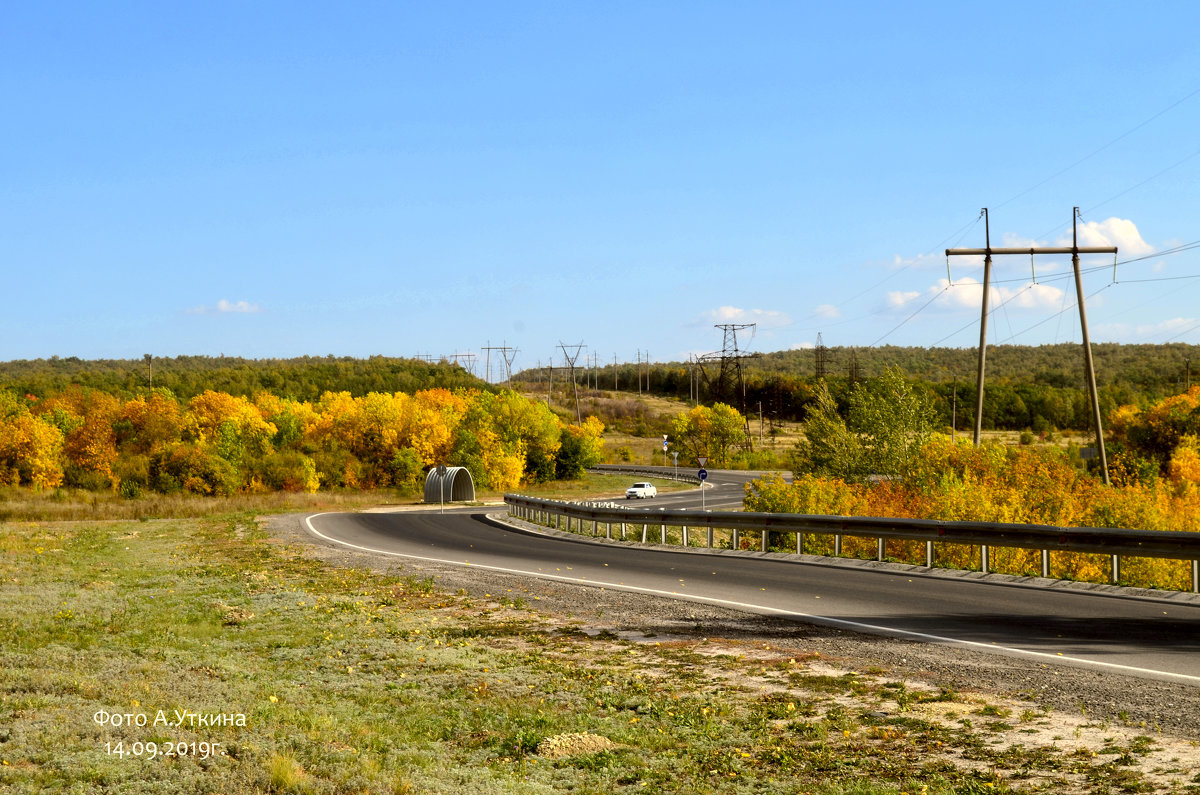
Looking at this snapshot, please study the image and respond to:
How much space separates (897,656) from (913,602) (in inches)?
159

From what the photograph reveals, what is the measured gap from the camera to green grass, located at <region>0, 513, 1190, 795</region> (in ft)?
21.7

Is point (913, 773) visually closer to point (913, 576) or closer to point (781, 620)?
point (781, 620)

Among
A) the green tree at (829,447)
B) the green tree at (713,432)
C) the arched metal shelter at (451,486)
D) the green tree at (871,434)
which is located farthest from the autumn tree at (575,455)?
the green tree at (871,434)

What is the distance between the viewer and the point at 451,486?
57281 mm

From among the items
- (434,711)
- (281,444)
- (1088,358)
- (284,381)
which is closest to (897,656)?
(434,711)

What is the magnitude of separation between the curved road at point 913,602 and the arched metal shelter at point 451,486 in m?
30.5

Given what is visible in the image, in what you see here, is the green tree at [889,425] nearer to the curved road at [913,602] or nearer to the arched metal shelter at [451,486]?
the arched metal shelter at [451,486]

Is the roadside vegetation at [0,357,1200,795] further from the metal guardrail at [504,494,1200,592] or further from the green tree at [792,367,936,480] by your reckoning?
the green tree at [792,367,936,480]

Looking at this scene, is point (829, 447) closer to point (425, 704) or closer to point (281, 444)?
point (425, 704)

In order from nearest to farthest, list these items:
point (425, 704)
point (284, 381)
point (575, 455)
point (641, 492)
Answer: point (425, 704), point (641, 492), point (575, 455), point (284, 381)

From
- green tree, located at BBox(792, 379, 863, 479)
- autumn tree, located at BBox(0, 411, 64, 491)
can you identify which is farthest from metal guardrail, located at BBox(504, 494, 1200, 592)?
autumn tree, located at BBox(0, 411, 64, 491)

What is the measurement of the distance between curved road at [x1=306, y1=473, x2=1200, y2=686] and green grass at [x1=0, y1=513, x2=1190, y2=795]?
2584mm

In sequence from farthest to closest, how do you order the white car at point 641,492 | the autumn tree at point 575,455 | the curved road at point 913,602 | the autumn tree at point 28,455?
the autumn tree at point 28,455 < the autumn tree at point 575,455 < the white car at point 641,492 < the curved road at point 913,602

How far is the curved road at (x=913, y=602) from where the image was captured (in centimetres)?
1084
